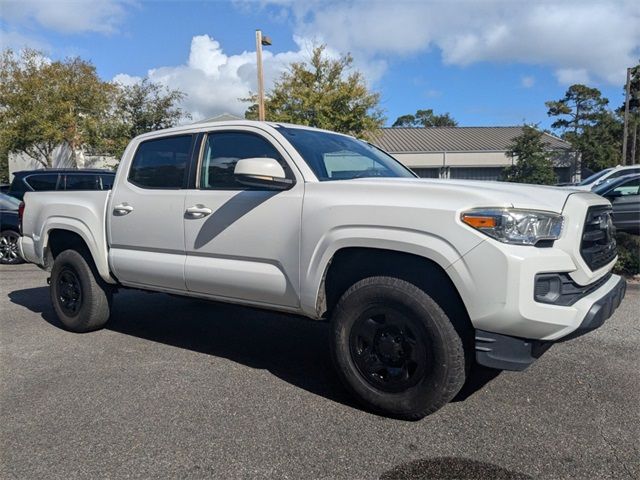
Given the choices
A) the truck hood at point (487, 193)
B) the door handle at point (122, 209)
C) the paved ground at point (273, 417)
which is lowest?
the paved ground at point (273, 417)

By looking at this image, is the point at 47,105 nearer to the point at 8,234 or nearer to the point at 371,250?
the point at 8,234

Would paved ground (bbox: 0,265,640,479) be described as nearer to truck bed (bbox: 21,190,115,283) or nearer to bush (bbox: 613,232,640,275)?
truck bed (bbox: 21,190,115,283)

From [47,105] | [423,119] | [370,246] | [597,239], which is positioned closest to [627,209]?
[597,239]

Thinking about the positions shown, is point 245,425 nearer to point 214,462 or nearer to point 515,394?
point 214,462

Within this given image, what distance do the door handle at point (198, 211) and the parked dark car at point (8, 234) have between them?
7.66m

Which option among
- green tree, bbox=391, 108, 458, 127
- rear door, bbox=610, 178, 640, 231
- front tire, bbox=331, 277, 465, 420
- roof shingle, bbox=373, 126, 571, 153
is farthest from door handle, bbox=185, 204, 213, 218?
green tree, bbox=391, 108, 458, 127

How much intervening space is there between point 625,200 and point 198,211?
925cm

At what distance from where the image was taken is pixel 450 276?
3066 mm

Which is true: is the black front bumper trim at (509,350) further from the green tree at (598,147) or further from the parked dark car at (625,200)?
the green tree at (598,147)

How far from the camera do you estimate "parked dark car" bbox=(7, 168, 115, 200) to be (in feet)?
36.4

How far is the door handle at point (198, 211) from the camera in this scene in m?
4.20

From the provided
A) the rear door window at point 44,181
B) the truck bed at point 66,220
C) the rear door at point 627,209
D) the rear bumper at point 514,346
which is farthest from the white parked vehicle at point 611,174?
the rear door window at point 44,181

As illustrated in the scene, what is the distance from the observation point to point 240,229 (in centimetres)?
398

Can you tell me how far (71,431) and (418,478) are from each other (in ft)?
6.92
